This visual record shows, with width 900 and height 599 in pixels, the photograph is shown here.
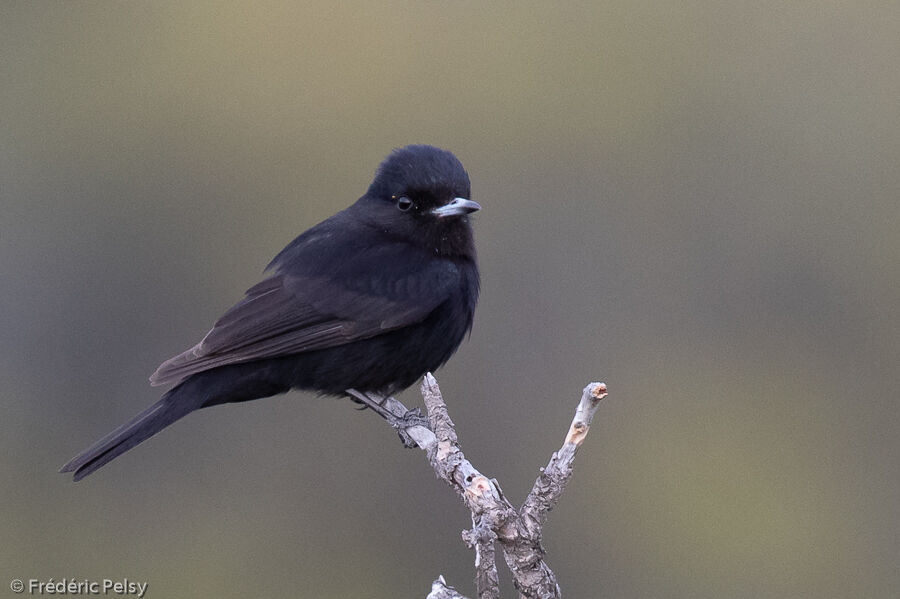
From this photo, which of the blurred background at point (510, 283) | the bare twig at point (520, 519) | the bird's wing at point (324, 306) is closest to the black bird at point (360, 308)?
the bird's wing at point (324, 306)

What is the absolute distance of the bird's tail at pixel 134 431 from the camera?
558 centimetres

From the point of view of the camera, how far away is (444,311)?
620 cm

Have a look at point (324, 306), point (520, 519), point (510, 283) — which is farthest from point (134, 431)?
point (510, 283)

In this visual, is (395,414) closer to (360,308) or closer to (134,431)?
(360,308)

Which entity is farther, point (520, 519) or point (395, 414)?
point (395, 414)

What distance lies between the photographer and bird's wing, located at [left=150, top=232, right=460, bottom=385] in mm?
5922

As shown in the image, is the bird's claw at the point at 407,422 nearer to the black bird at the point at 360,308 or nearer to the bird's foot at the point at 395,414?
the bird's foot at the point at 395,414

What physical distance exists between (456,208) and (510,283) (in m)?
6.10

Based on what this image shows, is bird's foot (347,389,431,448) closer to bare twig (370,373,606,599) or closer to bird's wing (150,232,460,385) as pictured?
bird's wing (150,232,460,385)

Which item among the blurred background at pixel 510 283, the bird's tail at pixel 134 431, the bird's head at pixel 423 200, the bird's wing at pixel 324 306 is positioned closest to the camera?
the bird's tail at pixel 134 431

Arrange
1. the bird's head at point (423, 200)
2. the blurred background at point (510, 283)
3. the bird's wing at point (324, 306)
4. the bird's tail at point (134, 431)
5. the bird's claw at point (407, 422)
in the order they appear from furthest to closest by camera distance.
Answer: the blurred background at point (510, 283) → the bird's head at point (423, 200) → the bird's claw at point (407, 422) → the bird's wing at point (324, 306) → the bird's tail at point (134, 431)

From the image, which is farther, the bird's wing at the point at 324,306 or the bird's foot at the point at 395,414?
the bird's foot at the point at 395,414

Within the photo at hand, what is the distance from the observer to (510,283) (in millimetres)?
12250

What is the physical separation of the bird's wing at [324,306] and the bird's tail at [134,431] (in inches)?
4.3
